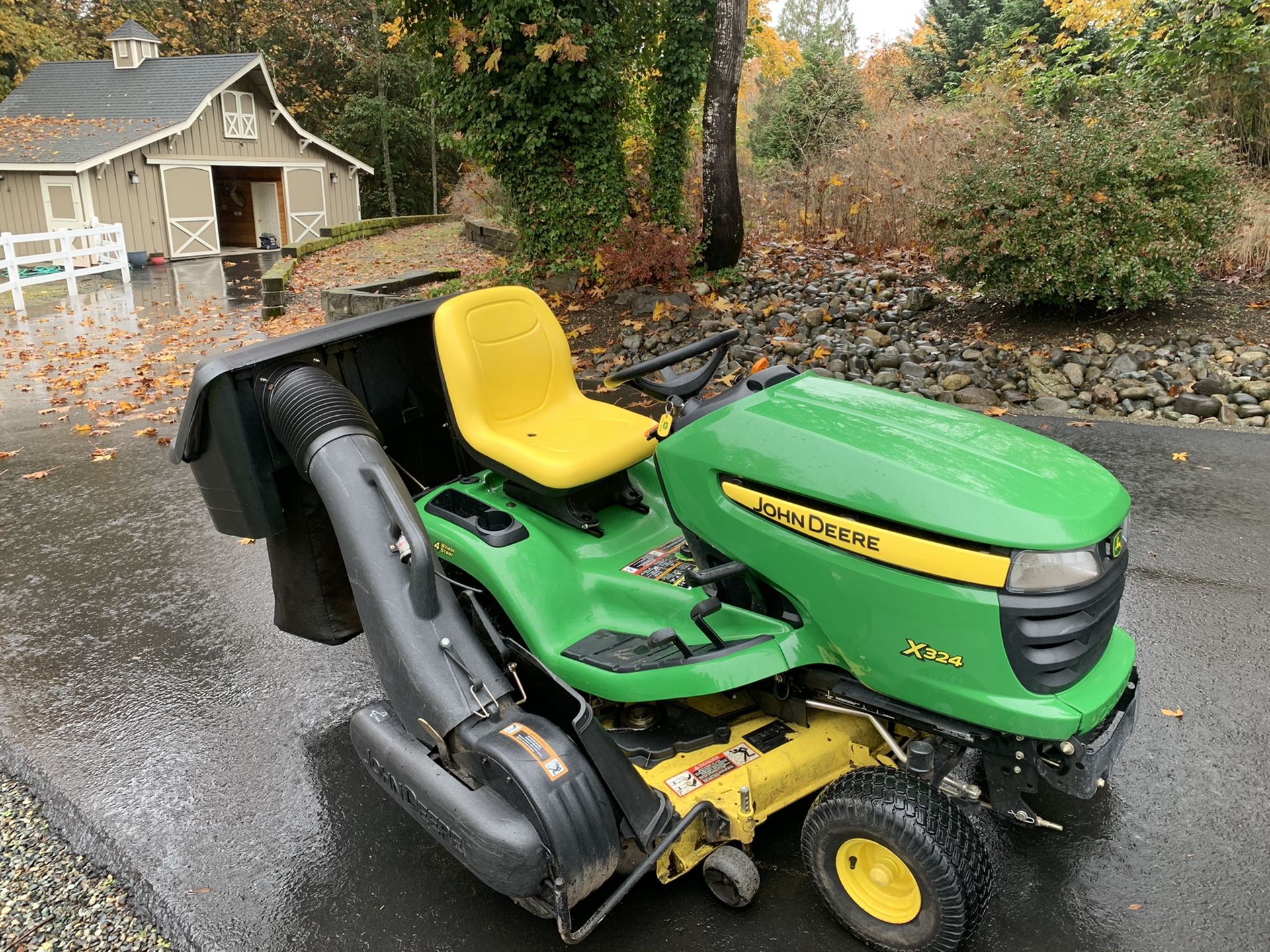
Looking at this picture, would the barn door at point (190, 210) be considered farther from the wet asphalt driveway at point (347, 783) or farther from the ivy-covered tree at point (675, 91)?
the wet asphalt driveway at point (347, 783)

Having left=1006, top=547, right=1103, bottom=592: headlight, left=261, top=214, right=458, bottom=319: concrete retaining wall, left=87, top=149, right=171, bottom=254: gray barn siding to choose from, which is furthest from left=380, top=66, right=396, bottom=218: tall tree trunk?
left=1006, top=547, right=1103, bottom=592: headlight

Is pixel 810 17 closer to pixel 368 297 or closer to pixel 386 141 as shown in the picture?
pixel 386 141

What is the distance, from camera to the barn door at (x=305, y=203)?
1019 inches

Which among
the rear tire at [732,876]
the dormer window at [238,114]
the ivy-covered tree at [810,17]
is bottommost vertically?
the rear tire at [732,876]

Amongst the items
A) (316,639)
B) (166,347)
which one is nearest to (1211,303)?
(316,639)

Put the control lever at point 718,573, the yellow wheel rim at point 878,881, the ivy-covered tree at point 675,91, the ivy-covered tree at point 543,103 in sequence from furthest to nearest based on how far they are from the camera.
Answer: the ivy-covered tree at point 675,91 → the ivy-covered tree at point 543,103 → the control lever at point 718,573 → the yellow wheel rim at point 878,881

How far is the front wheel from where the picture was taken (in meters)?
2.10

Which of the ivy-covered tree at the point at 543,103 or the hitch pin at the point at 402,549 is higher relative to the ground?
the ivy-covered tree at the point at 543,103

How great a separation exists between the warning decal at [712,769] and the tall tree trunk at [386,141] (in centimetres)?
→ 2927

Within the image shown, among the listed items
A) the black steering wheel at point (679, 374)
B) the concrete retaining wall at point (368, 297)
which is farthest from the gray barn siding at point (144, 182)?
the black steering wheel at point (679, 374)

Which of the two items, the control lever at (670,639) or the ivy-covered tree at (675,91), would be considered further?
the ivy-covered tree at (675,91)

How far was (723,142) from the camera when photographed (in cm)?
895

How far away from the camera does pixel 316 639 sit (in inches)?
130

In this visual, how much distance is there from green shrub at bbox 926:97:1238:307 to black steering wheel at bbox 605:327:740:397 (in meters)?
4.98
